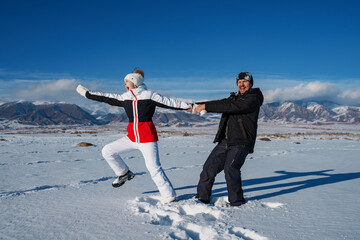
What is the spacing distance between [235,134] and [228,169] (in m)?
0.44

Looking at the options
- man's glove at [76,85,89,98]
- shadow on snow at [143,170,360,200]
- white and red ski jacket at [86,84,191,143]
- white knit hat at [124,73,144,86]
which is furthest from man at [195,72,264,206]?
man's glove at [76,85,89,98]

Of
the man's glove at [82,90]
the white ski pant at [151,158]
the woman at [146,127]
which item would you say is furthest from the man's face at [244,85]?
the man's glove at [82,90]

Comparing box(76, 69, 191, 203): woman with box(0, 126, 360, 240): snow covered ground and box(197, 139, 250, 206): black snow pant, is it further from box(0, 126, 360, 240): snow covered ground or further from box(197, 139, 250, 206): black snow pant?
box(197, 139, 250, 206): black snow pant

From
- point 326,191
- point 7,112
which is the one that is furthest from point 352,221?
point 7,112

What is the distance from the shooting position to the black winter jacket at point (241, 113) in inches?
131

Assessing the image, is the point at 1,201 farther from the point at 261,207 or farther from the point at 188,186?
the point at 261,207

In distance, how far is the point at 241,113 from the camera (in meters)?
3.39

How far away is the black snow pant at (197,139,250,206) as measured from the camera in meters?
3.36

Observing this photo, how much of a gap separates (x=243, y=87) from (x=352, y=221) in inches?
73.2

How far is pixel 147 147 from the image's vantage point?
3.49 m

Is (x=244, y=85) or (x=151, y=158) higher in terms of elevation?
(x=244, y=85)

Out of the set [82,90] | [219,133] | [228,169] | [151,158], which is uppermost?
[82,90]

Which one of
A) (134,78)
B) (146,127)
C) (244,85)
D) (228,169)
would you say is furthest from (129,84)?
(228,169)

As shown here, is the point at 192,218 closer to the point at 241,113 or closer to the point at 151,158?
the point at 151,158
